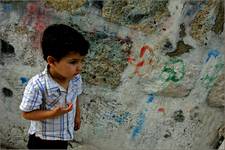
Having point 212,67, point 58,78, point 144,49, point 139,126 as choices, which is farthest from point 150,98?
point 58,78

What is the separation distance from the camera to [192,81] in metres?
3.22

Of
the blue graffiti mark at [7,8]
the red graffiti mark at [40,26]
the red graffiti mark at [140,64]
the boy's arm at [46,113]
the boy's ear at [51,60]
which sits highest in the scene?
the blue graffiti mark at [7,8]

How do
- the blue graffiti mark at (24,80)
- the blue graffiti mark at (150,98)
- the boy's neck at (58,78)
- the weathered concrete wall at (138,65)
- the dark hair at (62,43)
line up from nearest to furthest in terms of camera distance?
the dark hair at (62,43), the boy's neck at (58,78), the weathered concrete wall at (138,65), the blue graffiti mark at (150,98), the blue graffiti mark at (24,80)

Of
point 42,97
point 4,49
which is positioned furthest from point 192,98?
point 4,49

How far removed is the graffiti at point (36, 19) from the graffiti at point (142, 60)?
1.89 ft

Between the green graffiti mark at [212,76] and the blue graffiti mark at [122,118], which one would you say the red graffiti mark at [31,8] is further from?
the green graffiti mark at [212,76]

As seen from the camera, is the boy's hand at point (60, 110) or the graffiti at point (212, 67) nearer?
the boy's hand at point (60, 110)

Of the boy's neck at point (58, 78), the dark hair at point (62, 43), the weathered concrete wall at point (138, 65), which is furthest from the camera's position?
the weathered concrete wall at point (138, 65)

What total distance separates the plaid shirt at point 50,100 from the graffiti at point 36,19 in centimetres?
58

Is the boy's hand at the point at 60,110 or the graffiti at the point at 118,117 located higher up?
the boy's hand at the point at 60,110

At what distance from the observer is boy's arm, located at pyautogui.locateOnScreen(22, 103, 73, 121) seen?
2.63 meters

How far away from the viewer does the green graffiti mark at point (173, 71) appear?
3188 millimetres

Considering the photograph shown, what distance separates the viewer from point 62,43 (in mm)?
2631

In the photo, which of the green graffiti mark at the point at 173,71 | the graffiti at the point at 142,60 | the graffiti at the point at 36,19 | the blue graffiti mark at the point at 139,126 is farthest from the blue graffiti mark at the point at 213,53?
the graffiti at the point at 36,19
